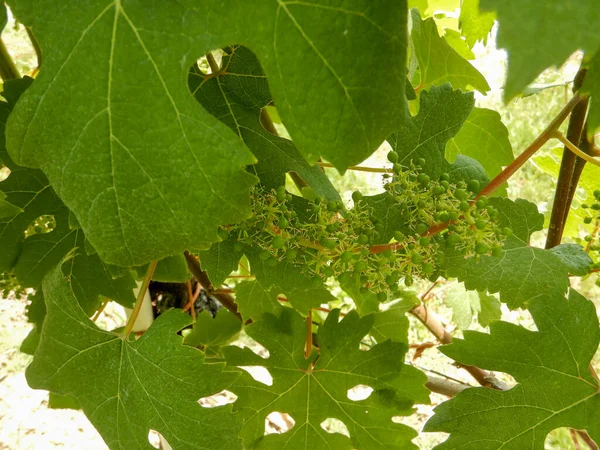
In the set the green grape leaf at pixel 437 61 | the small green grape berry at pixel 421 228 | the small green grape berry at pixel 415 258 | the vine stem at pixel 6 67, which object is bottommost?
the small green grape berry at pixel 415 258

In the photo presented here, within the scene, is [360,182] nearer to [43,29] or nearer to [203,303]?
[203,303]

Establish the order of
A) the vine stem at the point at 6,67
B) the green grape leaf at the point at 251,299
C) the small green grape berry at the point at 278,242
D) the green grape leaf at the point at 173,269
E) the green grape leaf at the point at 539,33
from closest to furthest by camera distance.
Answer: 1. the green grape leaf at the point at 539,33
2. the small green grape berry at the point at 278,242
3. the vine stem at the point at 6,67
4. the green grape leaf at the point at 173,269
5. the green grape leaf at the point at 251,299

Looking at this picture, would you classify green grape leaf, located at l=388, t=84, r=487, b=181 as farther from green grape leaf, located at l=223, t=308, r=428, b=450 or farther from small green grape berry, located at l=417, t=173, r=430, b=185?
green grape leaf, located at l=223, t=308, r=428, b=450

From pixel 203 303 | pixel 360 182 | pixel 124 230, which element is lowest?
pixel 124 230

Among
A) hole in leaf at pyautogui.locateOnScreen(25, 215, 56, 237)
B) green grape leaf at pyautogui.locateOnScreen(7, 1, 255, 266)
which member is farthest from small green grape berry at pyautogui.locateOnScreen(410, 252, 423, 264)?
hole in leaf at pyautogui.locateOnScreen(25, 215, 56, 237)

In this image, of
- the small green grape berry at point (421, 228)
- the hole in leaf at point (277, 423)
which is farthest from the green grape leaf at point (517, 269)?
the hole in leaf at point (277, 423)

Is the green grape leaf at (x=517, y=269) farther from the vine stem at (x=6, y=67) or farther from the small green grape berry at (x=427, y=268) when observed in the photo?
the vine stem at (x=6, y=67)

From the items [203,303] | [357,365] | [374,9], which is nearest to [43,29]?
[374,9]
